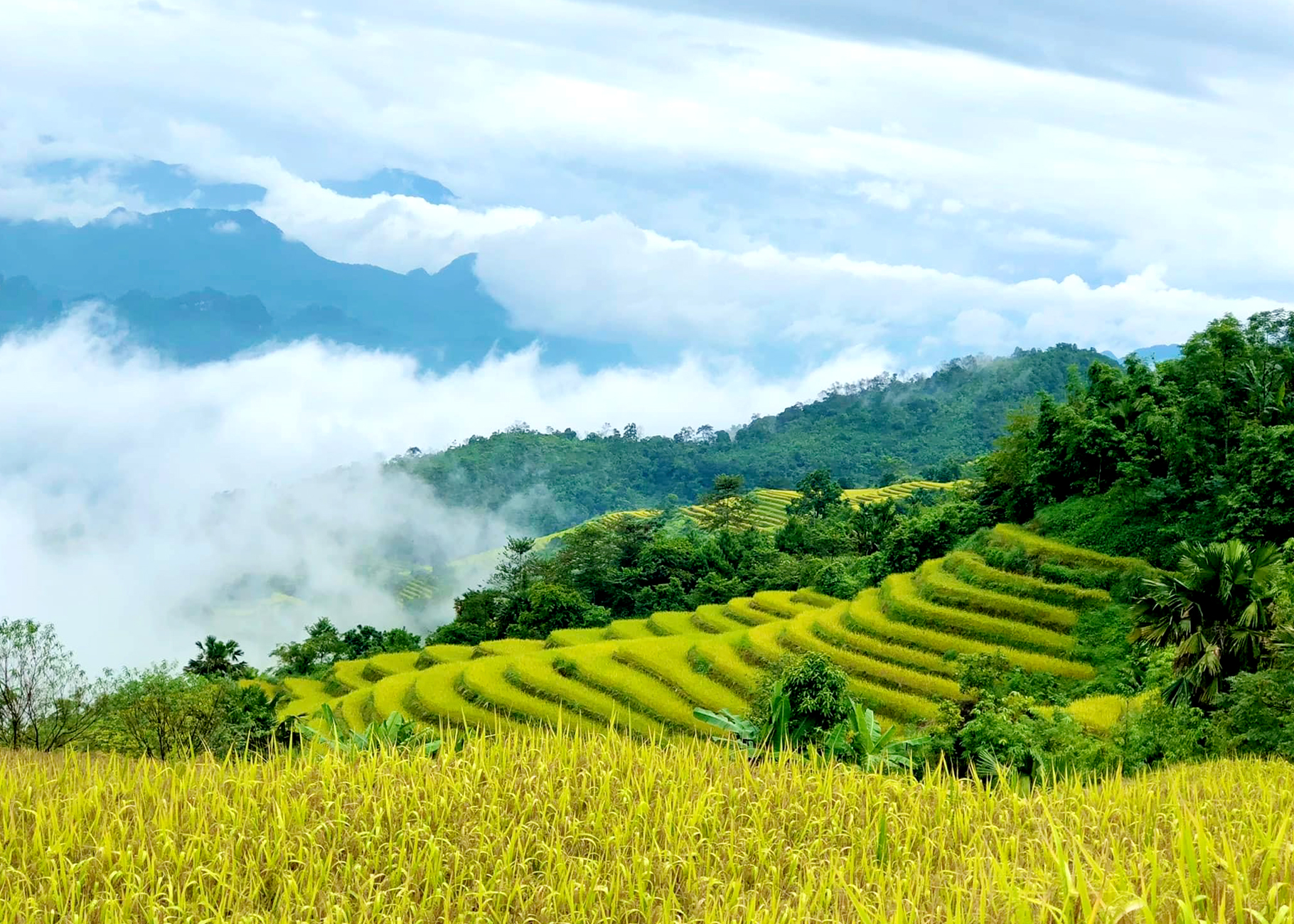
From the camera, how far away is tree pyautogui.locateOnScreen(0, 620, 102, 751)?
20.8 m

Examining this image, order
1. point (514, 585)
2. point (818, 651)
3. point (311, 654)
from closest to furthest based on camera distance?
point (818, 651) < point (311, 654) < point (514, 585)

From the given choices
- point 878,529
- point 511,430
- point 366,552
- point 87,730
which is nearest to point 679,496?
point 511,430

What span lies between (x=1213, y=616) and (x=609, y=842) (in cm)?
1487

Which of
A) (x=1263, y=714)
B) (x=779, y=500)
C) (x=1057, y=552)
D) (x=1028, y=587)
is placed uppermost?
(x=779, y=500)

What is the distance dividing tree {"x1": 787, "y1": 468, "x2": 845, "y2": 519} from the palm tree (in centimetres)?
4437

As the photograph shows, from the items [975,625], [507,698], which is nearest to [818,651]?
[975,625]

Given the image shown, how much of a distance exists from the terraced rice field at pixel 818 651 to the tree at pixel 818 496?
2960cm

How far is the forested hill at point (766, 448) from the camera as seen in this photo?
10244cm

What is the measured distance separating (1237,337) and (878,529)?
65.8ft

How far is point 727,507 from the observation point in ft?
216

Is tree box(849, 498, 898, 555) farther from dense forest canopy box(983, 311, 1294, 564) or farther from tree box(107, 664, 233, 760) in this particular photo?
tree box(107, 664, 233, 760)

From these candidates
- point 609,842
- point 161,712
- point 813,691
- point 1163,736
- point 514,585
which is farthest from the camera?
point 514,585

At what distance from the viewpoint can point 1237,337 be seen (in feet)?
100

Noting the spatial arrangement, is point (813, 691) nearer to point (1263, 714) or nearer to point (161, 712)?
point (1263, 714)
